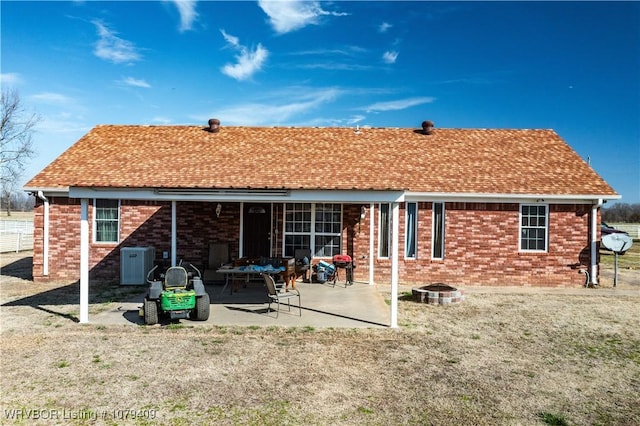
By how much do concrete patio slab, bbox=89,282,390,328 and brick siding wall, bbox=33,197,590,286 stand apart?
1.89 m

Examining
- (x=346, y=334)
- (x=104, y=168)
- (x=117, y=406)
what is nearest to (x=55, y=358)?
(x=117, y=406)

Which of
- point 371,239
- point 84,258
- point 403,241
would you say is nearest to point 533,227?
point 403,241

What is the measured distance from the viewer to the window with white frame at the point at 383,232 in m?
13.8

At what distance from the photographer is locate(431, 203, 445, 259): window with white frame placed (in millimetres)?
13656

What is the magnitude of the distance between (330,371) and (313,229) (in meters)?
7.67

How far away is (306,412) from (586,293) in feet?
35.6

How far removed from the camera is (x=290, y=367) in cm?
645

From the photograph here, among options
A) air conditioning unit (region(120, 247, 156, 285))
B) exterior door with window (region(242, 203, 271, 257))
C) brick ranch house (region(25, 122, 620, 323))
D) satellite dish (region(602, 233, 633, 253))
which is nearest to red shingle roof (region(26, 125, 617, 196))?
brick ranch house (region(25, 122, 620, 323))

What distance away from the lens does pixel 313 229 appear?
1379 centimetres

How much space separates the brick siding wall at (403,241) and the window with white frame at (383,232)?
180mm

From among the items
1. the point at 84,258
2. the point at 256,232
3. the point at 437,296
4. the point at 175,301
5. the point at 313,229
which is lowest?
the point at 437,296

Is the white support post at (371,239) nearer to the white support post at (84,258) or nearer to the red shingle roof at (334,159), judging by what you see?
the red shingle roof at (334,159)

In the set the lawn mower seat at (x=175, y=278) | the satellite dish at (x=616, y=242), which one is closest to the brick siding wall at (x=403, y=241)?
the satellite dish at (x=616, y=242)

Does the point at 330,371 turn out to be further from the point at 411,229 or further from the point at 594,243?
the point at 594,243
